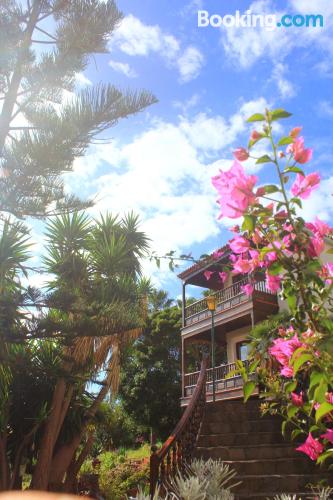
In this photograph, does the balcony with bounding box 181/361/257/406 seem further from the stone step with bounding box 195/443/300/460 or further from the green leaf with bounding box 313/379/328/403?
the green leaf with bounding box 313/379/328/403

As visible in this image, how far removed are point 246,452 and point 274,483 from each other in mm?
850

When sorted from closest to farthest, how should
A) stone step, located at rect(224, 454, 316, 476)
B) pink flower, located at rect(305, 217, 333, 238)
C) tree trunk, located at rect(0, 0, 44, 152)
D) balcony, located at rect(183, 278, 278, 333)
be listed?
pink flower, located at rect(305, 217, 333, 238), stone step, located at rect(224, 454, 316, 476), tree trunk, located at rect(0, 0, 44, 152), balcony, located at rect(183, 278, 278, 333)

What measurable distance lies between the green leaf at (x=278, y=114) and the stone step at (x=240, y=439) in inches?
243

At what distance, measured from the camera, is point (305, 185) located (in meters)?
1.16

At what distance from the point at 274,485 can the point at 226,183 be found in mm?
5056

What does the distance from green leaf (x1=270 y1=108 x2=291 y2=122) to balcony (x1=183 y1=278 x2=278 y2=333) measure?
11966mm

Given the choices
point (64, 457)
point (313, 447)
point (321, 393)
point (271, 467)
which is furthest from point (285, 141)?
point (64, 457)

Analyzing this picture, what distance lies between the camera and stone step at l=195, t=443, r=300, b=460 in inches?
235

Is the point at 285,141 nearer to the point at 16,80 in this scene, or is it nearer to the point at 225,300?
the point at 16,80

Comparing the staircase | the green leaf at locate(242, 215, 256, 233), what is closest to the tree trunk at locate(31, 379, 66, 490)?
the staircase

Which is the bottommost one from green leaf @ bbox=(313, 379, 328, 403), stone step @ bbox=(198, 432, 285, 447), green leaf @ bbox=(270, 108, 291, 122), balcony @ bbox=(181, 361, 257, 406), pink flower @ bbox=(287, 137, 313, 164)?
stone step @ bbox=(198, 432, 285, 447)

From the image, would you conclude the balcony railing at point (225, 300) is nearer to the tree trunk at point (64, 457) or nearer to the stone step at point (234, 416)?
the tree trunk at point (64, 457)

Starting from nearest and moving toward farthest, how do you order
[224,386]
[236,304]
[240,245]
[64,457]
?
1. [240,245]
2. [64,457]
3. [224,386]
4. [236,304]

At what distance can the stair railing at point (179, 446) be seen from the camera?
4.86 metres
